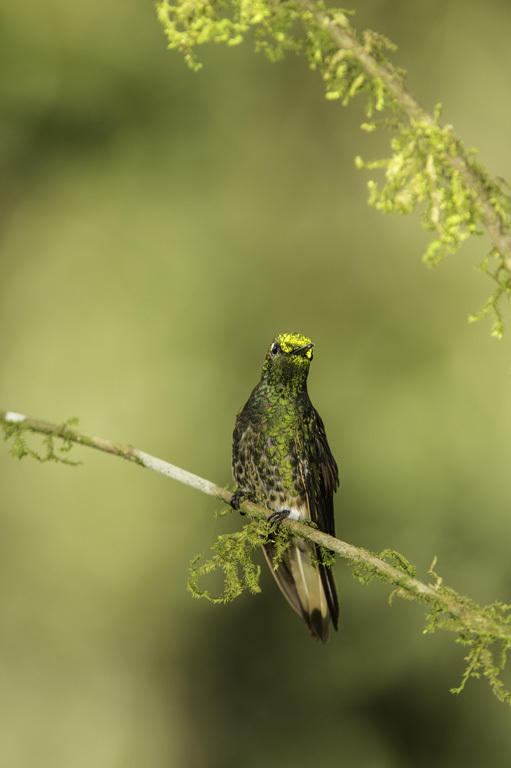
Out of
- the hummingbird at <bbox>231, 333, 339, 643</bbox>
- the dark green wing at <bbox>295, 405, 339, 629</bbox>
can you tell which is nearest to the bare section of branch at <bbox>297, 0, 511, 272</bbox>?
the hummingbird at <bbox>231, 333, 339, 643</bbox>

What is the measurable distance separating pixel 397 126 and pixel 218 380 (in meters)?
3.63

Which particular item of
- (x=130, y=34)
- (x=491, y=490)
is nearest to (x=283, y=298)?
(x=491, y=490)

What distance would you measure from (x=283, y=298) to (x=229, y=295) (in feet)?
1.40

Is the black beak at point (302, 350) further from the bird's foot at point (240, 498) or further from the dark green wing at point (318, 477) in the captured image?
the bird's foot at point (240, 498)

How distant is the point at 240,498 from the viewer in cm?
246

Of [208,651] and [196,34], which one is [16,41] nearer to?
[196,34]

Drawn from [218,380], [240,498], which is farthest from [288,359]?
[218,380]

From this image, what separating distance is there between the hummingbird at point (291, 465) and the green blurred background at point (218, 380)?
1.92 meters

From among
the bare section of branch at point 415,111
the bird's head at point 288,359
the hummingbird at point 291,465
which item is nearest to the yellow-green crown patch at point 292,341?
the bird's head at point 288,359

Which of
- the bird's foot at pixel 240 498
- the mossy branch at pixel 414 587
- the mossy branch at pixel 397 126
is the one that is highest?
the mossy branch at pixel 397 126

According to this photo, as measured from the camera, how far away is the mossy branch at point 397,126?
1.38 m

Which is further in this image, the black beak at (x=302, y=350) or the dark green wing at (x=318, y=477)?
the dark green wing at (x=318, y=477)

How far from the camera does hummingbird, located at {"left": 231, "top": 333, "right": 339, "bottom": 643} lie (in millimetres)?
2518

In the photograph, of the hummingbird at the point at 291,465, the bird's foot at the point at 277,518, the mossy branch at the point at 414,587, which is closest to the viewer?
the mossy branch at the point at 414,587
